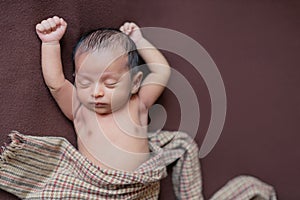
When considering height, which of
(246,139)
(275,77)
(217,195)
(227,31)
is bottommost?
(217,195)

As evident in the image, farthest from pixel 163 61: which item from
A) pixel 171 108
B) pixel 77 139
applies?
pixel 77 139

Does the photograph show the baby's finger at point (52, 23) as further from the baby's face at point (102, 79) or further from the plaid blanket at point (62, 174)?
the plaid blanket at point (62, 174)

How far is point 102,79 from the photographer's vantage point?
3.34ft

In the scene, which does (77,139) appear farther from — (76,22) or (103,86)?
(76,22)

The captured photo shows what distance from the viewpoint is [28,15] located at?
40.1 inches

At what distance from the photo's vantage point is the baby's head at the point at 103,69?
1014 mm

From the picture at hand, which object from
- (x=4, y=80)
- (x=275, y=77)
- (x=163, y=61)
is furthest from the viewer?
(x=275, y=77)

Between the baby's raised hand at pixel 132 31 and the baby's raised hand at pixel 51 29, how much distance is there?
0.51 ft

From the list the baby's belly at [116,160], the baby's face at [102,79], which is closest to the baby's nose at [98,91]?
the baby's face at [102,79]

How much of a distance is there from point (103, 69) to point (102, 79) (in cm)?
2

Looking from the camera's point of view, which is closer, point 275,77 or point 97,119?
point 97,119

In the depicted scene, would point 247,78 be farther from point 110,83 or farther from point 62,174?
point 62,174

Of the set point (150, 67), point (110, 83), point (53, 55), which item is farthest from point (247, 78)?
point (53, 55)

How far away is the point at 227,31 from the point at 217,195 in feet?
1.32
